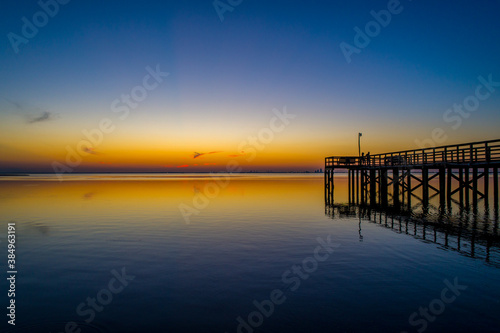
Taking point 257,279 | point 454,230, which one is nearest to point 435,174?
point 454,230

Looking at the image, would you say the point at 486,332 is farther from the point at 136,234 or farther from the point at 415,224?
the point at 136,234

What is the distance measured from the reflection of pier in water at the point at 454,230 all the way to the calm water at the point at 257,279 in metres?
0.10

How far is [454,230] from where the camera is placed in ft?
57.1

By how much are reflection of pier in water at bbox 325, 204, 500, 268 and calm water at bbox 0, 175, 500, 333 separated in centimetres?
10

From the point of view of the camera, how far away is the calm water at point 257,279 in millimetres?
7621

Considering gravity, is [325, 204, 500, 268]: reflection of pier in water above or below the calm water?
above

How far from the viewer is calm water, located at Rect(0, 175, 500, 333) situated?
762 centimetres

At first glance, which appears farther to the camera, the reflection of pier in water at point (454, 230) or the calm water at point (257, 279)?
the reflection of pier in water at point (454, 230)

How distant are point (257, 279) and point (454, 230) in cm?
1261

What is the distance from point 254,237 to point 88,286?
858 cm

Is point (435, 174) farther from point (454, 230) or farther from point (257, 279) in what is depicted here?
point (257, 279)

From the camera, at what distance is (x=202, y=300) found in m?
8.75

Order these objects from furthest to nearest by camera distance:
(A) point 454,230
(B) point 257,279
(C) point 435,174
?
(C) point 435,174, (A) point 454,230, (B) point 257,279

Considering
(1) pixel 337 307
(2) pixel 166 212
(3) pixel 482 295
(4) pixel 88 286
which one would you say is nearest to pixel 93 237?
(4) pixel 88 286
